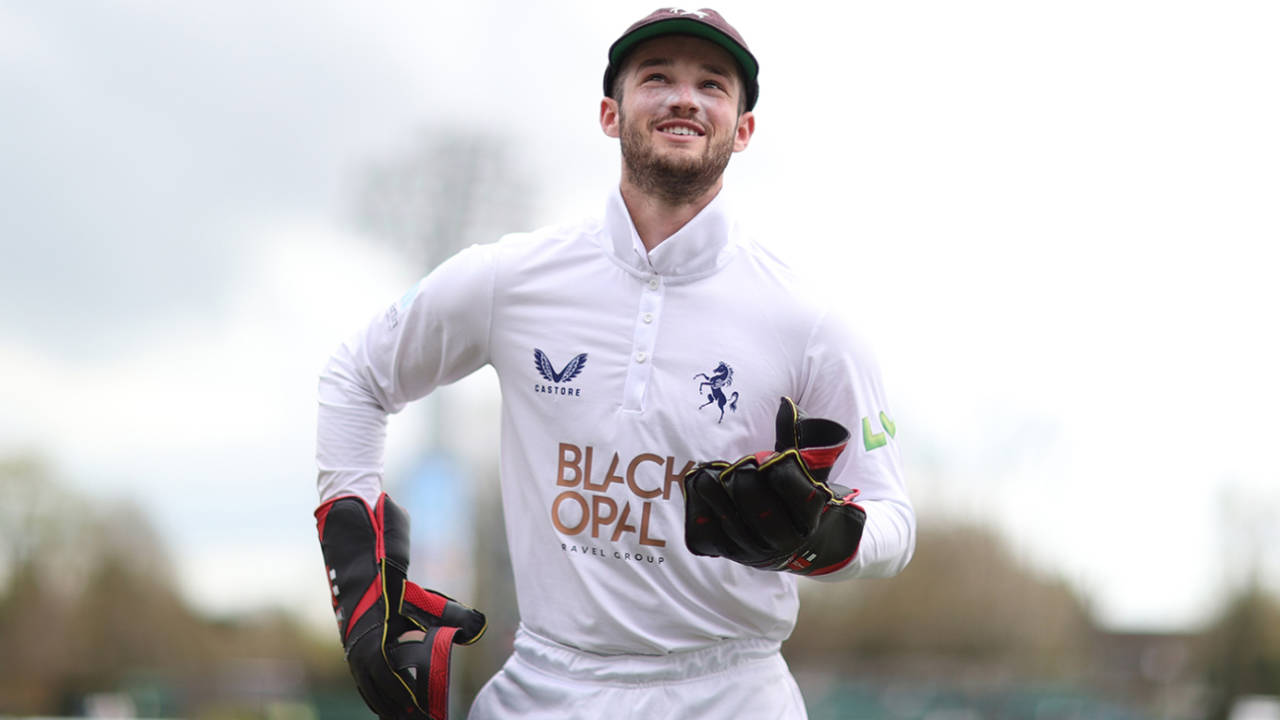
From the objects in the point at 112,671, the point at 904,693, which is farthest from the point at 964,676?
the point at 112,671

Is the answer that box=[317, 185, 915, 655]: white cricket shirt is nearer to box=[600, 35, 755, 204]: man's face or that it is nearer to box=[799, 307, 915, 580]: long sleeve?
box=[799, 307, 915, 580]: long sleeve

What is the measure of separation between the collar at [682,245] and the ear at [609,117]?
183mm

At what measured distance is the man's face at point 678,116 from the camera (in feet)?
11.7

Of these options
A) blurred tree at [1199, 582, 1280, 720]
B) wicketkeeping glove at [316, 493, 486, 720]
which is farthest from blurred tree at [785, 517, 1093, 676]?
wicketkeeping glove at [316, 493, 486, 720]

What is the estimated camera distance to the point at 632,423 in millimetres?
3543

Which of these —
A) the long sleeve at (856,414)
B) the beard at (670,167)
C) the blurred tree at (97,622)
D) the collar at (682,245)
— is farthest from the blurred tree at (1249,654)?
the beard at (670,167)

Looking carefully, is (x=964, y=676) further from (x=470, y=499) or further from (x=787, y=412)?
(x=787, y=412)

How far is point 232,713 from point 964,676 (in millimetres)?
29703

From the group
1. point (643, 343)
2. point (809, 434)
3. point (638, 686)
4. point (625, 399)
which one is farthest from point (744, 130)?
point (638, 686)

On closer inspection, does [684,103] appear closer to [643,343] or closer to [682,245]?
[682,245]

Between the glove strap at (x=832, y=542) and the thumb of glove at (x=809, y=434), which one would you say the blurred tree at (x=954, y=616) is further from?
the thumb of glove at (x=809, y=434)

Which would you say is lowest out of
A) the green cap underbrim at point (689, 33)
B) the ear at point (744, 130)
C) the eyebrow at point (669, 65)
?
the ear at point (744, 130)

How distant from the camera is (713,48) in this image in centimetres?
365

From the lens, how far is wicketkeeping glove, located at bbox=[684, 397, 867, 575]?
3014 mm
